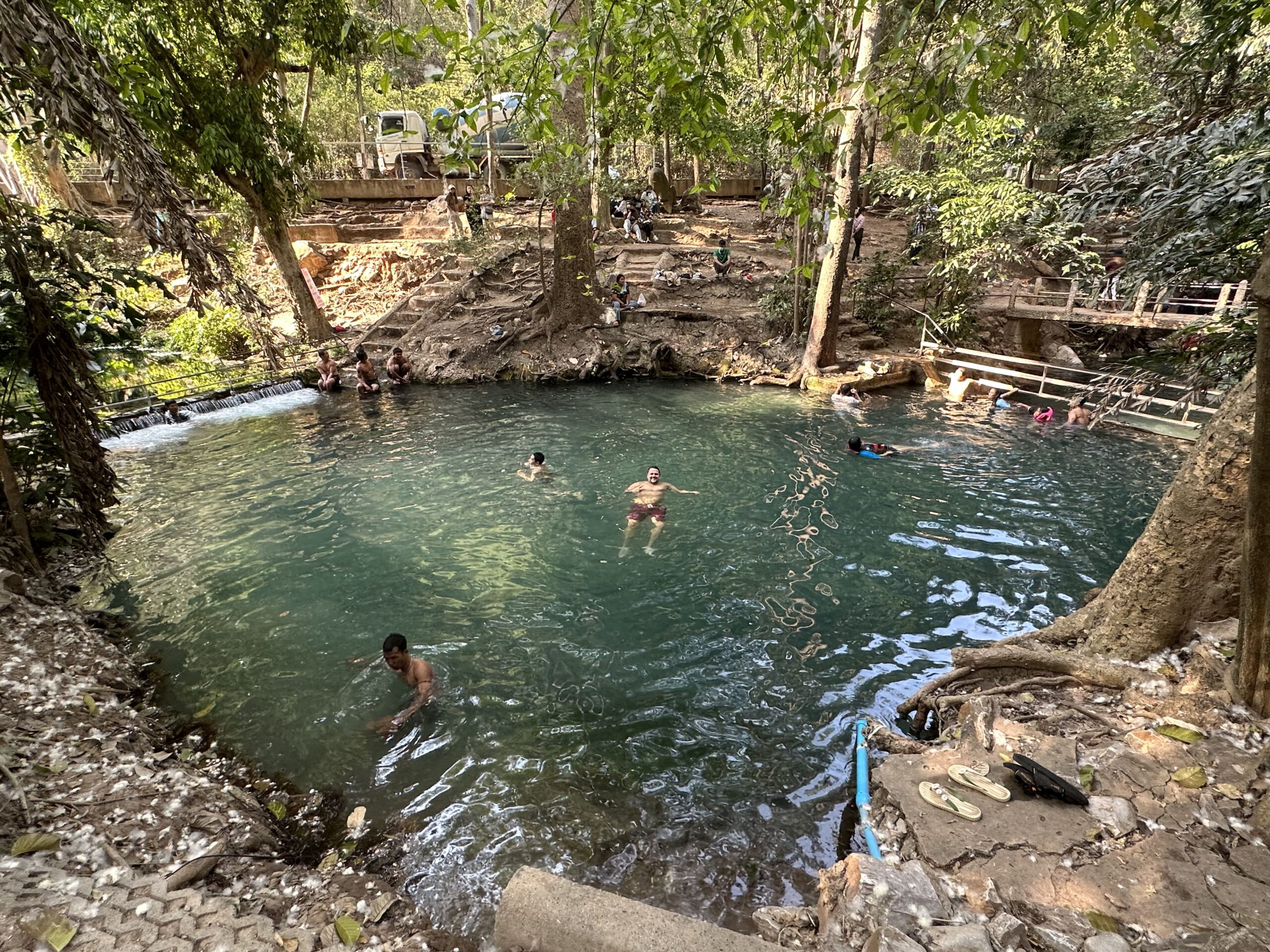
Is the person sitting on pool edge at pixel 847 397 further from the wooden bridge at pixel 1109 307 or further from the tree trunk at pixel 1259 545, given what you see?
the tree trunk at pixel 1259 545

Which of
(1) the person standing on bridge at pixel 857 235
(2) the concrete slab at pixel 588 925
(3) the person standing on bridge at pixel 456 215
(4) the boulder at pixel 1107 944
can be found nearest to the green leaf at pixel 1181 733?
(4) the boulder at pixel 1107 944

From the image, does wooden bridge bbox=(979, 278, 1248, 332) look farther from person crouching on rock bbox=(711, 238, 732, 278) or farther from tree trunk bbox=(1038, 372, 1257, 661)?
tree trunk bbox=(1038, 372, 1257, 661)

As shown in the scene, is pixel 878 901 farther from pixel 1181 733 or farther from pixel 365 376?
pixel 365 376

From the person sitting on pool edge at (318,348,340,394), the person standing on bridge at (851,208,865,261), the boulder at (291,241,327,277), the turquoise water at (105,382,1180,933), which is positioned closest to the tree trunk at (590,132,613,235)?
the turquoise water at (105,382,1180,933)

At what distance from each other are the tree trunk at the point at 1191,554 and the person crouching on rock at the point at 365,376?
621 inches

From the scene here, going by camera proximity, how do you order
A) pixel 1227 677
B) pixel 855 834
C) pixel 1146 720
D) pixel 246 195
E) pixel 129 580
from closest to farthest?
pixel 1227 677
pixel 1146 720
pixel 855 834
pixel 129 580
pixel 246 195

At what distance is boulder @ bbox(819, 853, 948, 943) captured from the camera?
322 centimetres

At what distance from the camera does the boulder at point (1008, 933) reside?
120 inches

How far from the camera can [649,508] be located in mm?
9805

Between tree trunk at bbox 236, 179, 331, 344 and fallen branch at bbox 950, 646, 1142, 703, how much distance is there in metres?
17.5

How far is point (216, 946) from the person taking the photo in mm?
3332

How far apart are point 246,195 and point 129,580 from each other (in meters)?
11.2

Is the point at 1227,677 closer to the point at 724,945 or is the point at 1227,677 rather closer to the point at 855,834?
the point at 855,834

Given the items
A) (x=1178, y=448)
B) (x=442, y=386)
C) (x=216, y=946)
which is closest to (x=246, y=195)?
(x=442, y=386)
